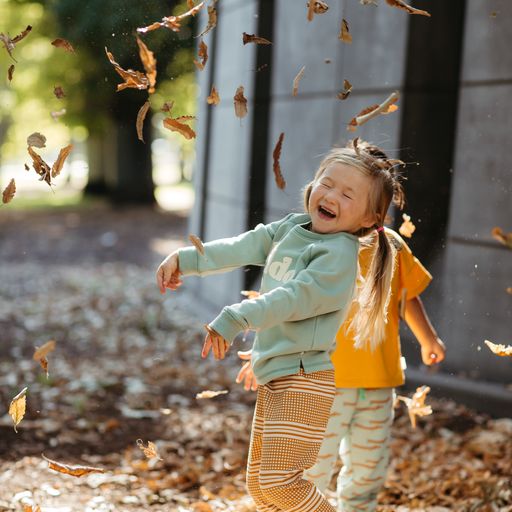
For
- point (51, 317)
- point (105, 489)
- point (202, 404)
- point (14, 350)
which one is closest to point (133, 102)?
point (51, 317)

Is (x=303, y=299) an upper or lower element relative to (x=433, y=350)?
upper

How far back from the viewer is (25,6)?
742 inches

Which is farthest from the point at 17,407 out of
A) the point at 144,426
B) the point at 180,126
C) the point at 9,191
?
the point at 144,426

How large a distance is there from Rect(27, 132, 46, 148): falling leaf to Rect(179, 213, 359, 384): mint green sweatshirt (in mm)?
689

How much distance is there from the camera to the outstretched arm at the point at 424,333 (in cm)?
336

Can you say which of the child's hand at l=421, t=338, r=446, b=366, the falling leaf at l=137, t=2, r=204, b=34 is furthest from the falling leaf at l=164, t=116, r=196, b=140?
the child's hand at l=421, t=338, r=446, b=366

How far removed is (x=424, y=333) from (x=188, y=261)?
110cm

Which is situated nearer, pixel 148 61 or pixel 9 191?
pixel 148 61

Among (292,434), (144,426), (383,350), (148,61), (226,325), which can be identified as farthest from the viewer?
(144,426)

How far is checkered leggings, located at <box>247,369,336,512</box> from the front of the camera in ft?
8.82

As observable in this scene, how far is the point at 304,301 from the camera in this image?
2527 mm

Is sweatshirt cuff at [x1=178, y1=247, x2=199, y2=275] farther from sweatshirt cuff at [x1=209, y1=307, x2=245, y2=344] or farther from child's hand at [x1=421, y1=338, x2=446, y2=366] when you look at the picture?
child's hand at [x1=421, y1=338, x2=446, y2=366]

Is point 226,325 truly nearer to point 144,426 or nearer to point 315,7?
point 315,7

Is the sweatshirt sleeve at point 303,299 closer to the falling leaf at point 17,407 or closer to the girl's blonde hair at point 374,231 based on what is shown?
the girl's blonde hair at point 374,231
